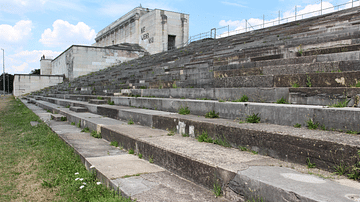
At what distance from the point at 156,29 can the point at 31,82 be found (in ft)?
52.1

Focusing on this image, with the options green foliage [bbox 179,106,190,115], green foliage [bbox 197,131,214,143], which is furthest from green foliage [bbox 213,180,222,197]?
green foliage [bbox 179,106,190,115]

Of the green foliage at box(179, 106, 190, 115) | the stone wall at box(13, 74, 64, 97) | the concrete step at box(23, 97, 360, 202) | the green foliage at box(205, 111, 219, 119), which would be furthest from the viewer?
the stone wall at box(13, 74, 64, 97)

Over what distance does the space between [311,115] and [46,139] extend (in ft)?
17.5

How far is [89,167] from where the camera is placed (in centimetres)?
346

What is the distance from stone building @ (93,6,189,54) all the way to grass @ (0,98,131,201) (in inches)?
845

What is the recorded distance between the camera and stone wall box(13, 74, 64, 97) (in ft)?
91.7

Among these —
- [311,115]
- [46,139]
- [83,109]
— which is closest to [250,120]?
[311,115]

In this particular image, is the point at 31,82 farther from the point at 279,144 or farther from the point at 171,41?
the point at 279,144

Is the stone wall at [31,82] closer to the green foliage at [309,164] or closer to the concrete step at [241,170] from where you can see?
the concrete step at [241,170]

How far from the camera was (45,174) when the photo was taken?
138 inches

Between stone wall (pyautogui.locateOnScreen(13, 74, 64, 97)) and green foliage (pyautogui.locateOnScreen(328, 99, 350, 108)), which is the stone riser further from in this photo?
stone wall (pyautogui.locateOnScreen(13, 74, 64, 97))

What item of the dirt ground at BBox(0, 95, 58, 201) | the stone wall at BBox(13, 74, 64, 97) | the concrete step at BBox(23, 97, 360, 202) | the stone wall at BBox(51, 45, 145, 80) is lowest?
the dirt ground at BBox(0, 95, 58, 201)

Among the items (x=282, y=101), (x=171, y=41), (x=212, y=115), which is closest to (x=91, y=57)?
(x=171, y=41)

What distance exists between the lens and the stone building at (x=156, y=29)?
26309 mm
